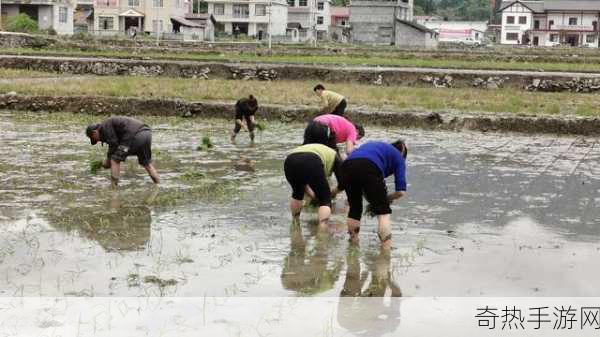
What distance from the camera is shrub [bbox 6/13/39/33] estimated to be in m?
56.2

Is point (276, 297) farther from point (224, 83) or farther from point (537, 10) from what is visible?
point (537, 10)

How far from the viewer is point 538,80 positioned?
29.0 m

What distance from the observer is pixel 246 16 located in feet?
258

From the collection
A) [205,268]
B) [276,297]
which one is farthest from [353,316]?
[205,268]

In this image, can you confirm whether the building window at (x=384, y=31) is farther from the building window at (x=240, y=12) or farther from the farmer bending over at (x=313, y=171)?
the farmer bending over at (x=313, y=171)

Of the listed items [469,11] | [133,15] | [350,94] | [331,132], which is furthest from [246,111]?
[469,11]

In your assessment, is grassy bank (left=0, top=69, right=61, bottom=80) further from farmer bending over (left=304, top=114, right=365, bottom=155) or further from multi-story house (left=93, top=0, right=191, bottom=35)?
multi-story house (left=93, top=0, right=191, bottom=35)

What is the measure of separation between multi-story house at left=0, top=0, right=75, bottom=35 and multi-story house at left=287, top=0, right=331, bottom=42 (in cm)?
2460

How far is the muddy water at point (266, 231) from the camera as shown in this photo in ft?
22.6

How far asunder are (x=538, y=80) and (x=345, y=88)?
769 cm

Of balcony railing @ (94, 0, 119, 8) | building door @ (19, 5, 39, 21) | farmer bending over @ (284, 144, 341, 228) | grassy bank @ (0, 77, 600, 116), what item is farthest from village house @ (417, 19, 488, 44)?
farmer bending over @ (284, 144, 341, 228)

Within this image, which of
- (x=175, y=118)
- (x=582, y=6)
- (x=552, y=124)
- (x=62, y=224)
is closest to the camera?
(x=62, y=224)

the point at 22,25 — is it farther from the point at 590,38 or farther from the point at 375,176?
the point at 590,38

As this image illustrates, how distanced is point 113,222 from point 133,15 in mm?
62556
